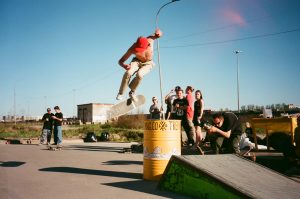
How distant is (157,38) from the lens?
643cm

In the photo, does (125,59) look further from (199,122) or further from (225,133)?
(199,122)

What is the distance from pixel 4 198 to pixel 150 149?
2.61m

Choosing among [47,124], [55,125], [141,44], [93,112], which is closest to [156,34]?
[141,44]

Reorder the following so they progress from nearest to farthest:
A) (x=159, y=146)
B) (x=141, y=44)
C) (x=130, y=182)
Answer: (x=130, y=182) → (x=159, y=146) → (x=141, y=44)

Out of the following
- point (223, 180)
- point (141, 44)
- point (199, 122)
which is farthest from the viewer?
point (199, 122)

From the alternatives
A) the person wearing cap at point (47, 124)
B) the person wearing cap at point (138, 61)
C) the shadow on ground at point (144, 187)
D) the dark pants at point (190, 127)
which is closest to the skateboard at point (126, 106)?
the person wearing cap at point (138, 61)

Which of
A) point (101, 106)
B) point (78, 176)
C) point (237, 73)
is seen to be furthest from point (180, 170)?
point (101, 106)

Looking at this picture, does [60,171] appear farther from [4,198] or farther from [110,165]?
[4,198]

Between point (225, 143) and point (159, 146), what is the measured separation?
2276 millimetres

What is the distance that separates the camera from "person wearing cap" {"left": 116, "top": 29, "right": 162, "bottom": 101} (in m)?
6.34

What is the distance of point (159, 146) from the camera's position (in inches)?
215

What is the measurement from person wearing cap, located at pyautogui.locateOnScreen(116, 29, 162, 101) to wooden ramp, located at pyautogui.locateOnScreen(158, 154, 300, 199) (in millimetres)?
2674

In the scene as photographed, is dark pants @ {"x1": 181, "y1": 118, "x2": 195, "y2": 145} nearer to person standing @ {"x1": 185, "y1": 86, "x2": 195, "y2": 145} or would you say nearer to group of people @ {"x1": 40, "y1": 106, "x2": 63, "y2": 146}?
person standing @ {"x1": 185, "y1": 86, "x2": 195, "y2": 145}

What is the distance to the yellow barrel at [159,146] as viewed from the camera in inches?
215
